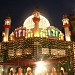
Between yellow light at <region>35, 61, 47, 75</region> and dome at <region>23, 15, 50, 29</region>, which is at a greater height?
dome at <region>23, 15, 50, 29</region>

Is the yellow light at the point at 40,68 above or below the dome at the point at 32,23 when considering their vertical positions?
below

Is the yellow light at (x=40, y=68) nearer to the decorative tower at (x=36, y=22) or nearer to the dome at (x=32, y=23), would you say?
the decorative tower at (x=36, y=22)

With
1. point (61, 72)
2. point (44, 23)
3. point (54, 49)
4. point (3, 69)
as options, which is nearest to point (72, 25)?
point (44, 23)

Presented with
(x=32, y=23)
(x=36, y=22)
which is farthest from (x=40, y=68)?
(x=32, y=23)

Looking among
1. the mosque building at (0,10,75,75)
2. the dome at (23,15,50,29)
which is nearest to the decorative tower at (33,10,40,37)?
the mosque building at (0,10,75,75)

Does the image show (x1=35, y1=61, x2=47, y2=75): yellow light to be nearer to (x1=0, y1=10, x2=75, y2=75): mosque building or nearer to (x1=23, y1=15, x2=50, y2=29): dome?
(x1=0, y1=10, x2=75, y2=75): mosque building

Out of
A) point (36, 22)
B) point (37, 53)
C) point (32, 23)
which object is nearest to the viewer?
point (37, 53)

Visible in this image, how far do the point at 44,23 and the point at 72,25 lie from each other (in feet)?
32.3

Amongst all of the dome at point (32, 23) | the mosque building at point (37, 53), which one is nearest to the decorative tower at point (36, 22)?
the mosque building at point (37, 53)

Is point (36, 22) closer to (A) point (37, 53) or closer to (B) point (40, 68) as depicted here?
(A) point (37, 53)

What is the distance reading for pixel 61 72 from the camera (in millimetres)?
24422

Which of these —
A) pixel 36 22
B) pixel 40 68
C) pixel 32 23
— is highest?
pixel 32 23

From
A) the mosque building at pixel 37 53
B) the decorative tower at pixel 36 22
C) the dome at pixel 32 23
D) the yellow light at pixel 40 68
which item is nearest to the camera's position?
the yellow light at pixel 40 68

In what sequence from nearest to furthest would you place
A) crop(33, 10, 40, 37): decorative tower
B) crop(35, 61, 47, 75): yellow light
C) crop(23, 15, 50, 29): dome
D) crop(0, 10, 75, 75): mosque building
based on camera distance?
crop(35, 61, 47, 75): yellow light
crop(0, 10, 75, 75): mosque building
crop(33, 10, 40, 37): decorative tower
crop(23, 15, 50, 29): dome
